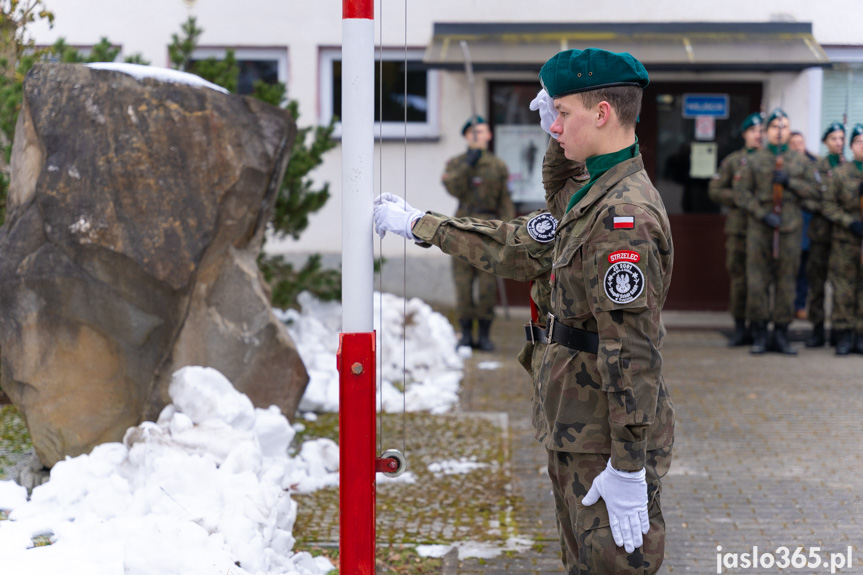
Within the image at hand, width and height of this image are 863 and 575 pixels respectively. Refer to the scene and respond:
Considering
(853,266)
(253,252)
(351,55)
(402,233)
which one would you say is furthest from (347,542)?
(853,266)

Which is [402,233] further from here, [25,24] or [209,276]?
[25,24]

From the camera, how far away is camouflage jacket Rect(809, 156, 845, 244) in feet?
30.6

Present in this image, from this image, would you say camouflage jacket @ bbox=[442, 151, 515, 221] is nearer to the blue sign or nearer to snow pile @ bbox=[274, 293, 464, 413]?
snow pile @ bbox=[274, 293, 464, 413]

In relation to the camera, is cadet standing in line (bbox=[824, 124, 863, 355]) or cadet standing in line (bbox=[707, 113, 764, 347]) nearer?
cadet standing in line (bbox=[824, 124, 863, 355])

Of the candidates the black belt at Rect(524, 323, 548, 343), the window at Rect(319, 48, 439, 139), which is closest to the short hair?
the black belt at Rect(524, 323, 548, 343)

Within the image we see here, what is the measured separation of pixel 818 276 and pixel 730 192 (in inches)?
48.7

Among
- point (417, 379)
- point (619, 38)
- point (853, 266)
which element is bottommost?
point (417, 379)

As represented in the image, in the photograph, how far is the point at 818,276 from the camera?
31.9 ft

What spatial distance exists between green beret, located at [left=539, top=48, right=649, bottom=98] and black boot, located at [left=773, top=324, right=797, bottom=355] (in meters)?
7.17

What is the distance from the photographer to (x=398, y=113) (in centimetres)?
1175

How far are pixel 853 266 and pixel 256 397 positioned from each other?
20.6 feet

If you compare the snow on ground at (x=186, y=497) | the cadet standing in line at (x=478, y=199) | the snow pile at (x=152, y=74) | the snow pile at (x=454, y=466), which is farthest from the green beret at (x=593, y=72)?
the cadet standing in line at (x=478, y=199)

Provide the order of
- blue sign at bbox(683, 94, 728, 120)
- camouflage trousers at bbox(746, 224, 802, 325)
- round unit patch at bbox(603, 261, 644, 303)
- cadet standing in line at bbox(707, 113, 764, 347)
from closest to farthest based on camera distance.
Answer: round unit patch at bbox(603, 261, 644, 303) → camouflage trousers at bbox(746, 224, 802, 325) → cadet standing in line at bbox(707, 113, 764, 347) → blue sign at bbox(683, 94, 728, 120)

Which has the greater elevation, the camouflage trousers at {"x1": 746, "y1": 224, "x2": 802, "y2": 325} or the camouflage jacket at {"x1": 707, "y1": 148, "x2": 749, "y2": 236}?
the camouflage jacket at {"x1": 707, "y1": 148, "x2": 749, "y2": 236}
